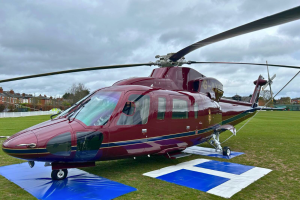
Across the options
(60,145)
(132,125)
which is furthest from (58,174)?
(132,125)

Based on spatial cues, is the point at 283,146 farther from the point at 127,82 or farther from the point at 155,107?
the point at 127,82

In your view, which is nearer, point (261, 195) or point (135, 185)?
point (261, 195)

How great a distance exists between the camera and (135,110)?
6805 mm

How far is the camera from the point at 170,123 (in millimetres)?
7609

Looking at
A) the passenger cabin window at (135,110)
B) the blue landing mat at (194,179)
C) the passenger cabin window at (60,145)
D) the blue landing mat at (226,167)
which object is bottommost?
the blue landing mat at (226,167)

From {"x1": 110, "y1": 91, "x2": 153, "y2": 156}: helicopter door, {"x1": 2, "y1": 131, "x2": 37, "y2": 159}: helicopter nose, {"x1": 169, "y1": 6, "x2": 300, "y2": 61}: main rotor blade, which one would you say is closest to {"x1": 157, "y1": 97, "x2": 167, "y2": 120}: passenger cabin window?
{"x1": 110, "y1": 91, "x2": 153, "y2": 156}: helicopter door

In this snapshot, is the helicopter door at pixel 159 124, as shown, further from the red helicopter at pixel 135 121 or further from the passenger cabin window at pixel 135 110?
the passenger cabin window at pixel 135 110

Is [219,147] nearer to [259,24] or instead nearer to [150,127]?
[150,127]

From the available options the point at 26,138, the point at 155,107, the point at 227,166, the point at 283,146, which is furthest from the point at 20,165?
the point at 283,146

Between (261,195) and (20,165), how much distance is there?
25.4ft

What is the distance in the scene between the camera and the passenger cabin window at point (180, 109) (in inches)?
309

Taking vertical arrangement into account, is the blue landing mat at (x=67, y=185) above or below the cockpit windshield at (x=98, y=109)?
below

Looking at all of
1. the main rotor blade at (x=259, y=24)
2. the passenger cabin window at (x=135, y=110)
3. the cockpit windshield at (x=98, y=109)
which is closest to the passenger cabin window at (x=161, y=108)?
the passenger cabin window at (x=135, y=110)

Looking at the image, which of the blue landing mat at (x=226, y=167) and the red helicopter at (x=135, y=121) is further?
the blue landing mat at (x=226, y=167)
